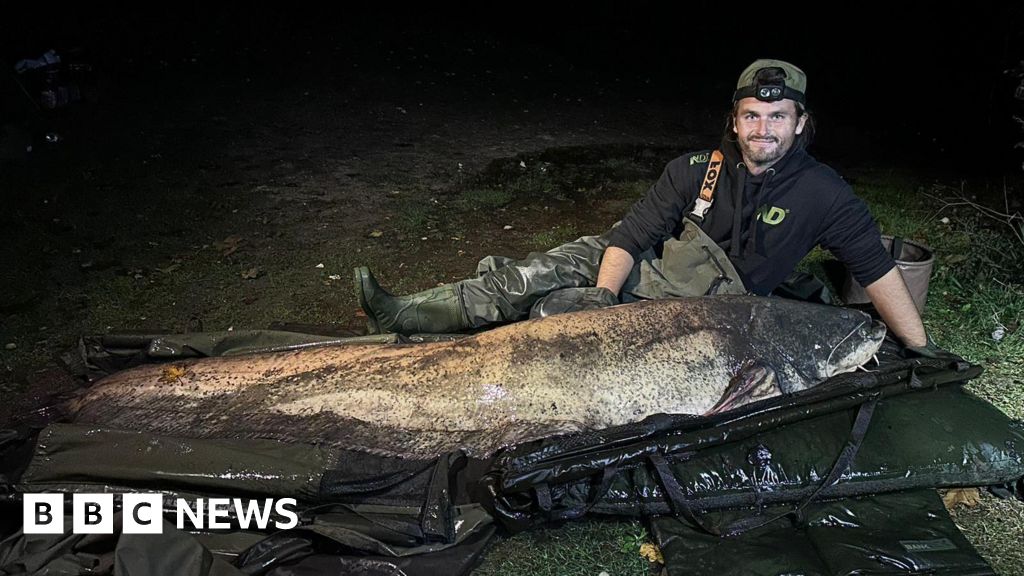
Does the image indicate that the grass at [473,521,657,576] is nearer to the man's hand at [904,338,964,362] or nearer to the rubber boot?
the rubber boot

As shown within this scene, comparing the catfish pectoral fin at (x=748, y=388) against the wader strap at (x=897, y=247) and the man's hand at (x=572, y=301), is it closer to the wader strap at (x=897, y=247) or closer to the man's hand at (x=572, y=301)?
the man's hand at (x=572, y=301)

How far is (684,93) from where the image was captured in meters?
11.1

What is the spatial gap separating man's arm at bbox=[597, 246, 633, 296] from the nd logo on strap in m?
0.70

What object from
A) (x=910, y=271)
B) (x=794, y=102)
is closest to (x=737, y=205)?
(x=794, y=102)

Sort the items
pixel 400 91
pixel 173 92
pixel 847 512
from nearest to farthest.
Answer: pixel 847 512
pixel 173 92
pixel 400 91

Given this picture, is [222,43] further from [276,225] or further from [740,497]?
[740,497]

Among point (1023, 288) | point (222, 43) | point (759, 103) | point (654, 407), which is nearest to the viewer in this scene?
point (654, 407)

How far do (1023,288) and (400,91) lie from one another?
7.35 metres

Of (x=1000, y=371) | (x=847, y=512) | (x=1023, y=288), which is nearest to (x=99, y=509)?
(x=847, y=512)

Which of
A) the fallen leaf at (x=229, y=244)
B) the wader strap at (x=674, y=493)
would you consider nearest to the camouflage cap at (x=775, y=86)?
the wader strap at (x=674, y=493)

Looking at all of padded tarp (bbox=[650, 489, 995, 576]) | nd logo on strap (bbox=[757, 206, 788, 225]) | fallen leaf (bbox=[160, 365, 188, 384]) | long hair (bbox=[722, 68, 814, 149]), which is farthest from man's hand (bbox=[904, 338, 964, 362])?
fallen leaf (bbox=[160, 365, 188, 384])

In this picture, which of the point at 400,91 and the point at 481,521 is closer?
the point at 481,521

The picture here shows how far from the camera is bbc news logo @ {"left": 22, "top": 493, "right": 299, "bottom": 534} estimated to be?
2643mm

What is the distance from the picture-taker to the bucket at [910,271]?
4195 mm
